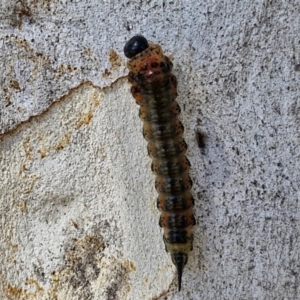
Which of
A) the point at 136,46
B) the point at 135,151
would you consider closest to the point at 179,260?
the point at 135,151

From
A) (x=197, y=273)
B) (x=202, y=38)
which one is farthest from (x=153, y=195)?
(x=202, y=38)

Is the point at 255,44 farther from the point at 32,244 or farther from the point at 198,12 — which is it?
the point at 32,244

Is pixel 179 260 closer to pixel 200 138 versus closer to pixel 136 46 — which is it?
pixel 200 138

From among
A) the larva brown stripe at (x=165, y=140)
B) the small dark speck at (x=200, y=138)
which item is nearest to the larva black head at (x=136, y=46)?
the larva brown stripe at (x=165, y=140)

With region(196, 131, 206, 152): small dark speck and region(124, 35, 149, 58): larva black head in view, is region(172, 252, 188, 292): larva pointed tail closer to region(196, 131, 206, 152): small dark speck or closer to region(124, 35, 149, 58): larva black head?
region(196, 131, 206, 152): small dark speck

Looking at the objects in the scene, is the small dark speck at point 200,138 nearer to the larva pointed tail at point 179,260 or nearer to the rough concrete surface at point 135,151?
the rough concrete surface at point 135,151
